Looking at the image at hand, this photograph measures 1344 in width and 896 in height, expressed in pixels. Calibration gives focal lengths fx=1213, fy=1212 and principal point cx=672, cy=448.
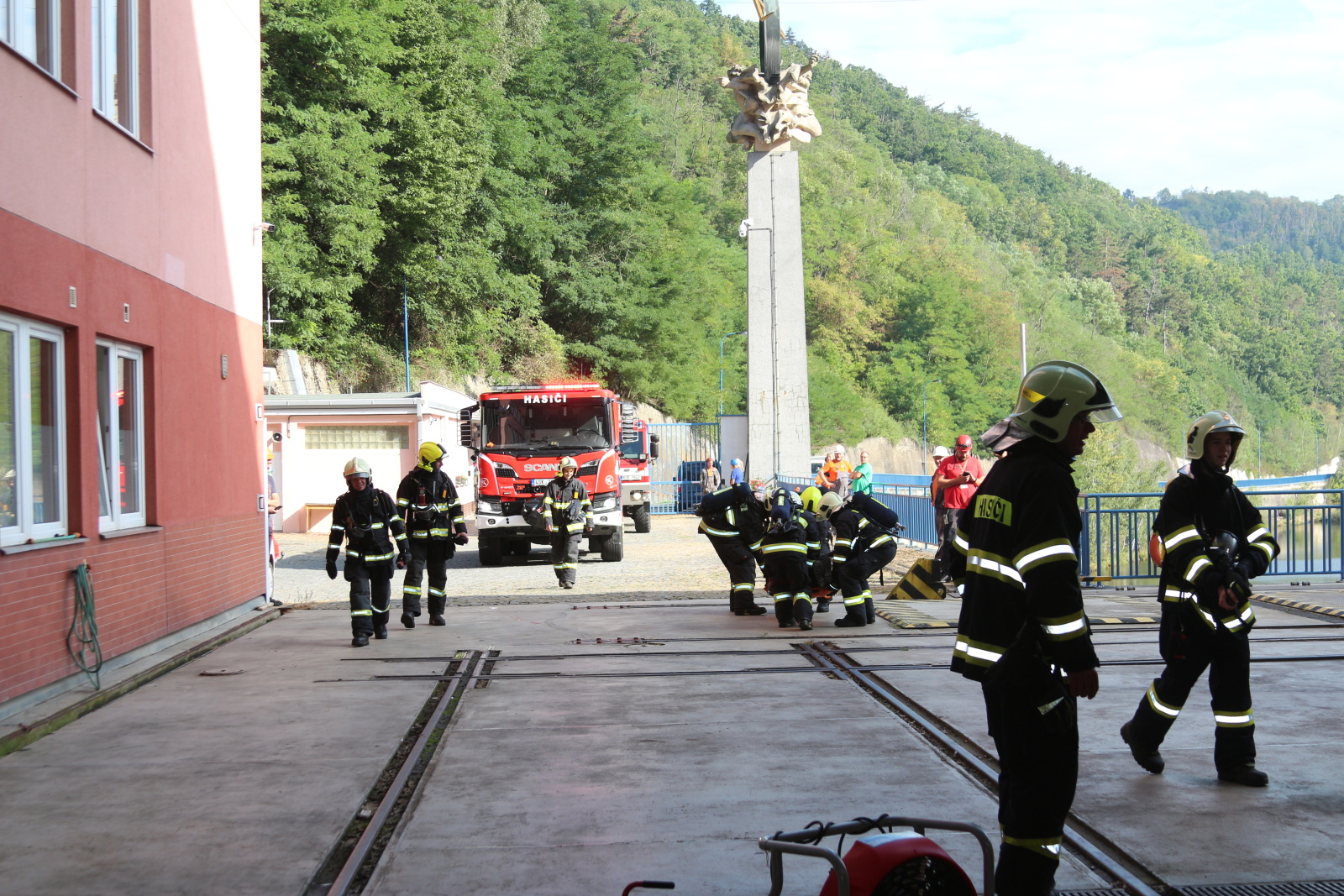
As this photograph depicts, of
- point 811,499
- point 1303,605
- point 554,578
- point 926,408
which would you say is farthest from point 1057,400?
point 926,408

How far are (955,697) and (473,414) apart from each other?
14581 millimetres

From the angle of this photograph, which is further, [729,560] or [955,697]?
[729,560]

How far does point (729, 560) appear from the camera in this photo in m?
13.0

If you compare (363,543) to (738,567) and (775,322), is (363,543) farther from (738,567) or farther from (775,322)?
(775,322)

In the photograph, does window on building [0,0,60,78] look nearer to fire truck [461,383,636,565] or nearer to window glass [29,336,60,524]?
window glass [29,336,60,524]

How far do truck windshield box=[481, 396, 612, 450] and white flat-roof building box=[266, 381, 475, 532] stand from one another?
896cm

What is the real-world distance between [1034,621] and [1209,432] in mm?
2560

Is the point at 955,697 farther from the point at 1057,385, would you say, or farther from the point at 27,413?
the point at 27,413

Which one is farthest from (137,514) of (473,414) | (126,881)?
(473,414)

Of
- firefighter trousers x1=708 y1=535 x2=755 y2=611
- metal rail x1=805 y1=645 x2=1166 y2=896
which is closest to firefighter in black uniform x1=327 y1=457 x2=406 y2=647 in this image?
firefighter trousers x1=708 y1=535 x2=755 y2=611

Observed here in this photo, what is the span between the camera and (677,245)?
6069 centimetres

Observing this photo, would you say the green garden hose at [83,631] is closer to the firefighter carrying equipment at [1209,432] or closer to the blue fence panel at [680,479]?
the firefighter carrying equipment at [1209,432]

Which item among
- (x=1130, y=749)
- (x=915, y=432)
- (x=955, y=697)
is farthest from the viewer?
(x=915, y=432)

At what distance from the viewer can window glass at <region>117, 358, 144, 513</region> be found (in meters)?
10.9
